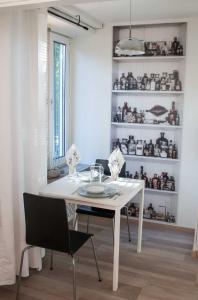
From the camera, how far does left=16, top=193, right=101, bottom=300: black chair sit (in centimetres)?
224

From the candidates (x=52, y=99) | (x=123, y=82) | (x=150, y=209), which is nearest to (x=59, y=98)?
(x=52, y=99)

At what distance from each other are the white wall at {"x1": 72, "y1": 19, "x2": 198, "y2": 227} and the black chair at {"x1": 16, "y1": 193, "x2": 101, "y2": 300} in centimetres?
189

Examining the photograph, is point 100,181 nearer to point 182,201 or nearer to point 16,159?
point 16,159

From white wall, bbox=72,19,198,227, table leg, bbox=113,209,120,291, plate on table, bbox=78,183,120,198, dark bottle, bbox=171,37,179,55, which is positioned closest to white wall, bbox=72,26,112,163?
white wall, bbox=72,19,198,227

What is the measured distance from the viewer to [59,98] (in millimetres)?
4203

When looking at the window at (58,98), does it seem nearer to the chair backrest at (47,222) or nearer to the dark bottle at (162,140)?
the dark bottle at (162,140)

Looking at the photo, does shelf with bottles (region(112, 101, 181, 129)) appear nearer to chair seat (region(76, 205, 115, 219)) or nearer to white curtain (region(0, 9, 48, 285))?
chair seat (region(76, 205, 115, 219))

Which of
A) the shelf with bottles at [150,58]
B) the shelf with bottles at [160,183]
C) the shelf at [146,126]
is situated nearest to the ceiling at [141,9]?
the shelf with bottles at [150,58]

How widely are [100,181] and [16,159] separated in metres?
0.83

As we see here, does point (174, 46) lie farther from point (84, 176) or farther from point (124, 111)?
point (84, 176)

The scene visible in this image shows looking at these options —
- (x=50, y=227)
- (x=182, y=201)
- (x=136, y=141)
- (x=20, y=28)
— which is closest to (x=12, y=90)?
(x=20, y=28)

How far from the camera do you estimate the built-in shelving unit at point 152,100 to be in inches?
154

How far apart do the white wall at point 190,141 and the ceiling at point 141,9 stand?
281mm

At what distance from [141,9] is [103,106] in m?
1.20
